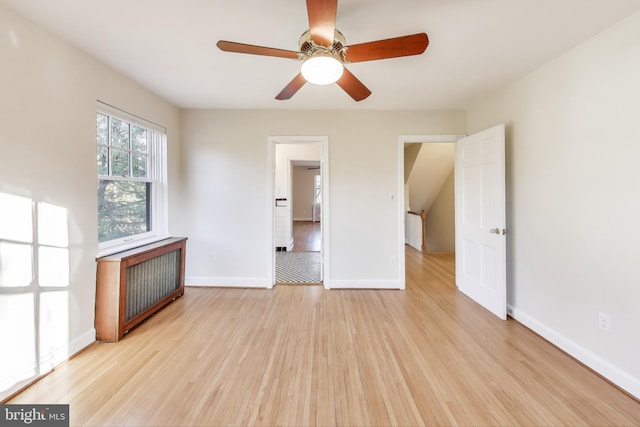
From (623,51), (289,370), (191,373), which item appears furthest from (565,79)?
(191,373)

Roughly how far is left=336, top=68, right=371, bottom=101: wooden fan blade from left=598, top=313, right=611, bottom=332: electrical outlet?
2.34m

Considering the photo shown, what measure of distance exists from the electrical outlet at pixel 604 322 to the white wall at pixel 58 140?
392cm

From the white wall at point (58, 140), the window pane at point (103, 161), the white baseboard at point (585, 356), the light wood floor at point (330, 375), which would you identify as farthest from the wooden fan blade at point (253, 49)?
the white baseboard at point (585, 356)

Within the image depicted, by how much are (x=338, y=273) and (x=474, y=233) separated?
1732 mm

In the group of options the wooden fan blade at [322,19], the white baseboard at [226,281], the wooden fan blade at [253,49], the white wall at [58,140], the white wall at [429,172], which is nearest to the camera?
the wooden fan blade at [322,19]

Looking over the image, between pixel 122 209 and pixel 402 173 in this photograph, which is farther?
pixel 402 173

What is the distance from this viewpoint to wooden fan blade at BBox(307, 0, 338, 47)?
128cm

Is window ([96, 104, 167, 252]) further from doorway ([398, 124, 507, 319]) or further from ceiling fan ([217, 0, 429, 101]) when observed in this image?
doorway ([398, 124, 507, 319])

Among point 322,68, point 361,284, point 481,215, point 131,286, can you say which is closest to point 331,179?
point 361,284

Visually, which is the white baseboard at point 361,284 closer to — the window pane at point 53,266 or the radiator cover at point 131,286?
the radiator cover at point 131,286

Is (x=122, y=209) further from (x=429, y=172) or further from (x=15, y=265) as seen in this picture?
(x=429, y=172)

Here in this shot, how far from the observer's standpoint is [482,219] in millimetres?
3076

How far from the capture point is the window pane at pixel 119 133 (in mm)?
2705

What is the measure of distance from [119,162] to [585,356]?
14.4ft
